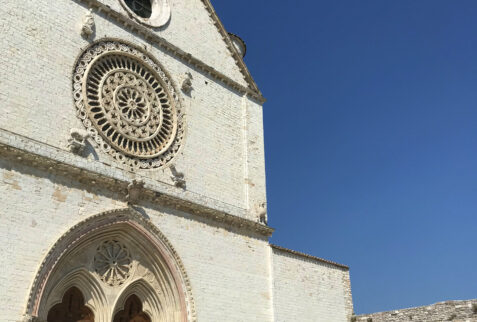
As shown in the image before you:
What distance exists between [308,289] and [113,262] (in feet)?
20.3

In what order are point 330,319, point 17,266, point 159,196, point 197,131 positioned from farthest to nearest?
point 330,319 < point 197,131 < point 159,196 < point 17,266

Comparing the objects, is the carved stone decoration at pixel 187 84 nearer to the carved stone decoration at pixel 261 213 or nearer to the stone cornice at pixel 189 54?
the stone cornice at pixel 189 54

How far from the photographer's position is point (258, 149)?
15.6 meters

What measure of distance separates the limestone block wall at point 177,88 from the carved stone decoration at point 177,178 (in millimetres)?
103

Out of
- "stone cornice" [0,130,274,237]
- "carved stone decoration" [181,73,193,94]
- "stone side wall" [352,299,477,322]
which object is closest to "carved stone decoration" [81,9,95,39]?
"carved stone decoration" [181,73,193,94]

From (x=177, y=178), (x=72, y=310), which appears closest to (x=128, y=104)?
(x=177, y=178)

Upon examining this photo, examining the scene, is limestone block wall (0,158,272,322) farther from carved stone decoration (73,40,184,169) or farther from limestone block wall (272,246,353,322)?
carved stone decoration (73,40,184,169)

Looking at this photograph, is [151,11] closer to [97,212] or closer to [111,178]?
[111,178]

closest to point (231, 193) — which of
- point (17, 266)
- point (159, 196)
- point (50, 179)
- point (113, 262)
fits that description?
point (159, 196)

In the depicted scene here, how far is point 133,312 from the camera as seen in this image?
1157cm

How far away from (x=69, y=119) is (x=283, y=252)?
7119mm

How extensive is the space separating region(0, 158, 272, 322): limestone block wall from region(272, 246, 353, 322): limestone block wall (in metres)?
0.38

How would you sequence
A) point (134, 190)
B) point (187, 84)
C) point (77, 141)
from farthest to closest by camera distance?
point (187, 84)
point (134, 190)
point (77, 141)

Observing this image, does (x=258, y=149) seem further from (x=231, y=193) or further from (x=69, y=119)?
(x=69, y=119)
